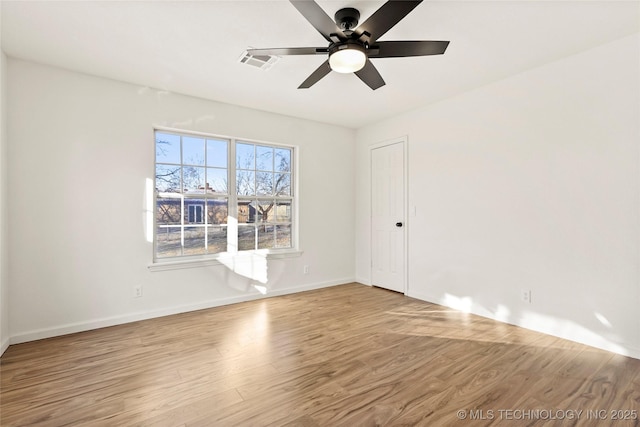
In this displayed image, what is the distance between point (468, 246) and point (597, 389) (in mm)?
A: 1751

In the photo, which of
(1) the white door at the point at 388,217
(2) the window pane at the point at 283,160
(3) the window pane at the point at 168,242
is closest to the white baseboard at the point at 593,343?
(1) the white door at the point at 388,217

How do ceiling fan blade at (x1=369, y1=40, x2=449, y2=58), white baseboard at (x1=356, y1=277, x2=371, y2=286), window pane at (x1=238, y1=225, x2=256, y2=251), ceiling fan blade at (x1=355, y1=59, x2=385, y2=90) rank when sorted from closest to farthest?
ceiling fan blade at (x1=369, y1=40, x2=449, y2=58), ceiling fan blade at (x1=355, y1=59, x2=385, y2=90), window pane at (x1=238, y1=225, x2=256, y2=251), white baseboard at (x1=356, y1=277, x2=371, y2=286)

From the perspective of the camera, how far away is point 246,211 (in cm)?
416

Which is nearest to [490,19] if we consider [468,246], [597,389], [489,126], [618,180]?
[489,126]

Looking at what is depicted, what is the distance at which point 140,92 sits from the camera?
3348 mm

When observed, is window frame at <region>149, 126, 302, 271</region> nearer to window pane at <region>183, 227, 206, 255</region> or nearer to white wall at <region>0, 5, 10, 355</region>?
window pane at <region>183, 227, 206, 255</region>

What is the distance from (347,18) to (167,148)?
8.50 feet

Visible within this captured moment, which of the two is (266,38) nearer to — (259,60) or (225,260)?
(259,60)

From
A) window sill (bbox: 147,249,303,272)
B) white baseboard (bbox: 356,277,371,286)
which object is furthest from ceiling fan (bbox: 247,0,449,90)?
white baseboard (bbox: 356,277,371,286)

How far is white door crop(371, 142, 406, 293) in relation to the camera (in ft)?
14.4

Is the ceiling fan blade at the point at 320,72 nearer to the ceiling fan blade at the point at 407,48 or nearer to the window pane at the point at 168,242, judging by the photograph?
the ceiling fan blade at the point at 407,48

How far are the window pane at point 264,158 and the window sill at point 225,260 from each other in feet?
3.96

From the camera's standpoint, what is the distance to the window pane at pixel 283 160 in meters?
4.48

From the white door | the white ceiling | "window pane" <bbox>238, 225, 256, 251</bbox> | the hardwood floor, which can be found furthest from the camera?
the white door
